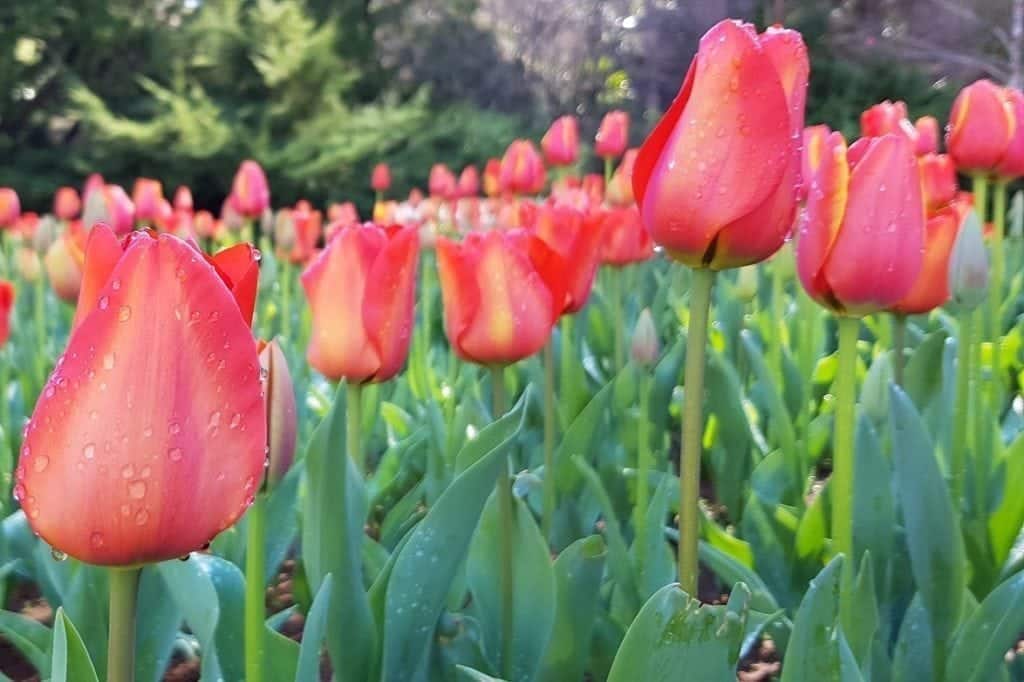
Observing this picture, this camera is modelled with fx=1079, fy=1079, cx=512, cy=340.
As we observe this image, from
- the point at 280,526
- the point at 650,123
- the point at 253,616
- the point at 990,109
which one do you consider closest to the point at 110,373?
the point at 253,616

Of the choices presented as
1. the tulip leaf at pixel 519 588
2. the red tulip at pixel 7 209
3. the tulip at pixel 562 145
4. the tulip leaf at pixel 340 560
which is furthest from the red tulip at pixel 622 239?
the red tulip at pixel 7 209

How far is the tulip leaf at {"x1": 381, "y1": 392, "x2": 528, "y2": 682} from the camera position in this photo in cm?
77

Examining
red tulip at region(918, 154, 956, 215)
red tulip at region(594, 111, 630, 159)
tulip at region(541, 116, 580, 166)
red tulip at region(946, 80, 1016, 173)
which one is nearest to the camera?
red tulip at region(918, 154, 956, 215)

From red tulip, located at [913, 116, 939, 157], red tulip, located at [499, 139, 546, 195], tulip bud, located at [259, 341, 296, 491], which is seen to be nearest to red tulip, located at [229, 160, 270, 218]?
red tulip, located at [499, 139, 546, 195]

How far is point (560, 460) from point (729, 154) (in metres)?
0.69

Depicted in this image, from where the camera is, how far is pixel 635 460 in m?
1.47

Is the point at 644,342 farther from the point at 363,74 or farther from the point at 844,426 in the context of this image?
the point at 363,74

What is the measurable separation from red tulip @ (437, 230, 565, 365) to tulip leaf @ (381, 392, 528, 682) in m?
0.12

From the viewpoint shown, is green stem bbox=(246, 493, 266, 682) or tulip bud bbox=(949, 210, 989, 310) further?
tulip bud bbox=(949, 210, 989, 310)

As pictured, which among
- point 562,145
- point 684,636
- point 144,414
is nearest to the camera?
point 144,414

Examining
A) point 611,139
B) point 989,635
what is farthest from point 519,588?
point 611,139

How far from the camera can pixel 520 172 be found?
275cm

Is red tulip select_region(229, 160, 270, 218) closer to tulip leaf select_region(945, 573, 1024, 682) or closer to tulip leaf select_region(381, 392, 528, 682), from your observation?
tulip leaf select_region(381, 392, 528, 682)

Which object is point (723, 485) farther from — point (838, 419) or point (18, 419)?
point (18, 419)
